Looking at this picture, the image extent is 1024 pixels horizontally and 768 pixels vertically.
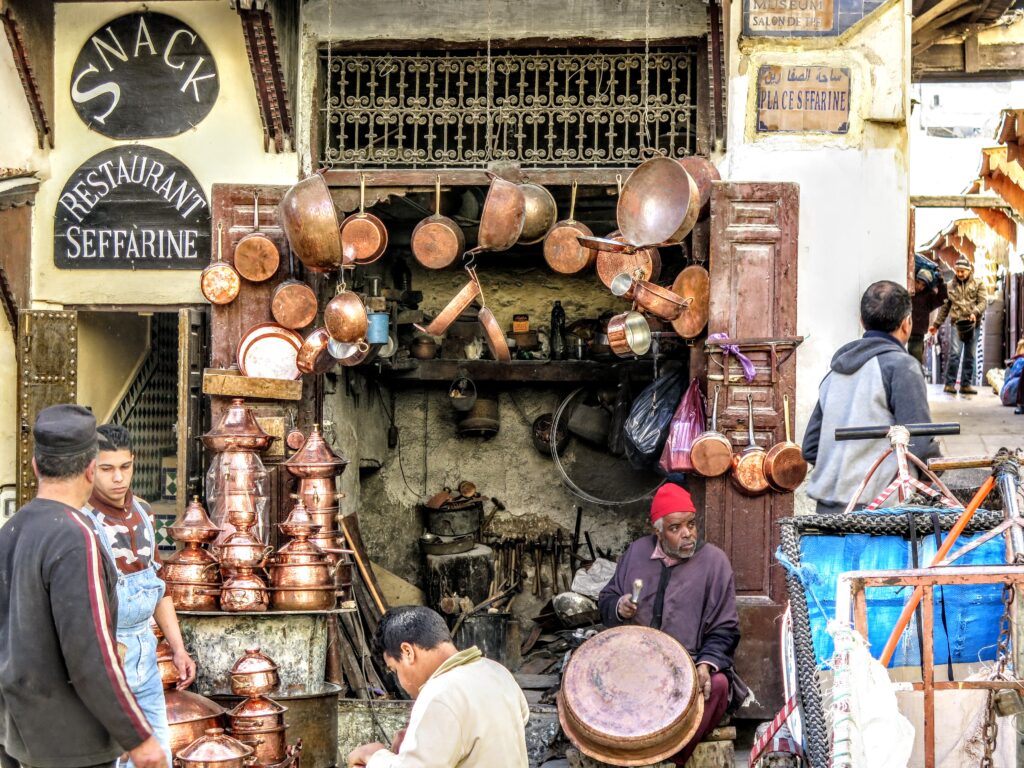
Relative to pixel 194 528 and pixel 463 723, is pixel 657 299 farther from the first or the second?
pixel 463 723

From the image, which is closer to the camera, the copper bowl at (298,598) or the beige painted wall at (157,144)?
the copper bowl at (298,598)

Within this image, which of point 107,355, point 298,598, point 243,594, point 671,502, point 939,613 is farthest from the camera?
point 107,355

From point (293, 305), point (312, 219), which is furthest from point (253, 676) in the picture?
point (312, 219)

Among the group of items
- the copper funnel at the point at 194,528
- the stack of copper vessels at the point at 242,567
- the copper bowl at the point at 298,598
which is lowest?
the copper bowl at the point at 298,598

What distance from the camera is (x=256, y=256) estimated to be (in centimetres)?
766

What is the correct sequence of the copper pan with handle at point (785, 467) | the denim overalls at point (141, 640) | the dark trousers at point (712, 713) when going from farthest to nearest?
the copper pan with handle at point (785, 467) < the dark trousers at point (712, 713) < the denim overalls at point (141, 640)

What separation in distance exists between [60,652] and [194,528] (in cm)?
299

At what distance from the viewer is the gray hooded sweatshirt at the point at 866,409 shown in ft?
18.2

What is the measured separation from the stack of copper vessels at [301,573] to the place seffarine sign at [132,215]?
2065mm

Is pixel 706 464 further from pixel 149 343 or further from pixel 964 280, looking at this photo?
pixel 964 280

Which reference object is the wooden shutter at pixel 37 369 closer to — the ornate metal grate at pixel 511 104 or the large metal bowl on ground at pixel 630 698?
the ornate metal grate at pixel 511 104

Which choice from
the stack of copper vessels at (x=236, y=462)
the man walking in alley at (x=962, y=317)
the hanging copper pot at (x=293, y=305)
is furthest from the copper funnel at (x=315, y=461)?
the man walking in alley at (x=962, y=317)

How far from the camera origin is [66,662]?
3.67 meters

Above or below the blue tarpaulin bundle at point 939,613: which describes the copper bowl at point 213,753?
below
